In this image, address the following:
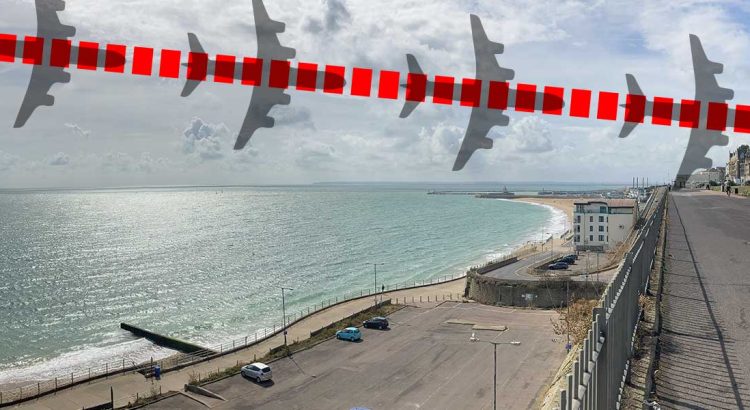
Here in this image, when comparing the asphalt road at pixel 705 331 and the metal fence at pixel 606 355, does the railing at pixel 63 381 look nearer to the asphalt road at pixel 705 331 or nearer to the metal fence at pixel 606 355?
the asphalt road at pixel 705 331

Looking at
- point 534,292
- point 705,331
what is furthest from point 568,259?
point 705,331

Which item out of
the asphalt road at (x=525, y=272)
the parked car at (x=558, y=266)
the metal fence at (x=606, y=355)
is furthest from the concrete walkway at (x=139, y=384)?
the metal fence at (x=606, y=355)

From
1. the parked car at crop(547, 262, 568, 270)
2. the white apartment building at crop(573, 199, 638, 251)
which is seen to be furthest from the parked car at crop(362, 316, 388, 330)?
the white apartment building at crop(573, 199, 638, 251)

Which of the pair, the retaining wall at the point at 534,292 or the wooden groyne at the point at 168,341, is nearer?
the wooden groyne at the point at 168,341

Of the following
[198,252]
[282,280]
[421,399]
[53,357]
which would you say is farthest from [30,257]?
[421,399]

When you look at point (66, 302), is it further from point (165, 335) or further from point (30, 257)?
point (30, 257)

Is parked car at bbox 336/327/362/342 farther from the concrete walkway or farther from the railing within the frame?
the railing
